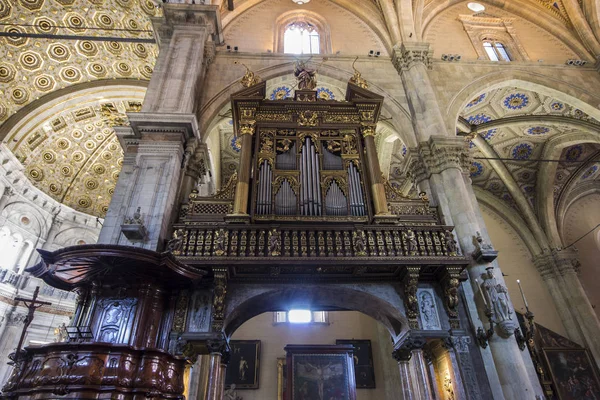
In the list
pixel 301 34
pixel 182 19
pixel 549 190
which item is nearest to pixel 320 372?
pixel 182 19

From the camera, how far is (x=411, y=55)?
11.9m

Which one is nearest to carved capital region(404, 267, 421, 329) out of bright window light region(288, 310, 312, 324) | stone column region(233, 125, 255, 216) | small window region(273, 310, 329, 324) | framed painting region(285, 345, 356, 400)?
stone column region(233, 125, 255, 216)

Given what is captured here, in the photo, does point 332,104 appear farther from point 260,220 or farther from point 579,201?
point 579,201

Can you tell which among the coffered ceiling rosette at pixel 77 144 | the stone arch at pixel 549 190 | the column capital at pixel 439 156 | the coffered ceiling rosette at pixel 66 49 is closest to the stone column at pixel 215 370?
the column capital at pixel 439 156

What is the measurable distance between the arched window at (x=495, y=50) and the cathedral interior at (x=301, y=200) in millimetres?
98

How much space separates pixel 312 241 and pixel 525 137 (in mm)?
13795

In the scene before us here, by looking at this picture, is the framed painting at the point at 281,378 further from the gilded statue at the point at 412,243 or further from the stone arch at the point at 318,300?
the gilded statue at the point at 412,243

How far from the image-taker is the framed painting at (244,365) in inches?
507

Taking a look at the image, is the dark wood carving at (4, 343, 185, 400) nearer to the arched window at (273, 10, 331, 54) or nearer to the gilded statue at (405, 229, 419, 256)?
the gilded statue at (405, 229, 419, 256)

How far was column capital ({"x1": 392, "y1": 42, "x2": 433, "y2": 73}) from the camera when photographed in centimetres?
1189

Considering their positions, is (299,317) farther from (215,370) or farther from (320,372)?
(215,370)

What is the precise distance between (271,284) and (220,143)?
30.4 ft

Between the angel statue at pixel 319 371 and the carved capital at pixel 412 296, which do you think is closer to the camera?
the carved capital at pixel 412 296

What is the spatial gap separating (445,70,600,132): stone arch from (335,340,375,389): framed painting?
31.9ft
